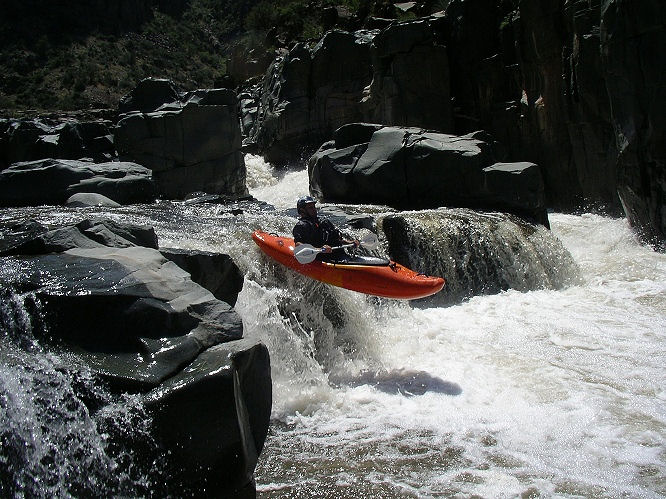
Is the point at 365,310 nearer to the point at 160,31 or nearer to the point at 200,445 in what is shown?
the point at 200,445

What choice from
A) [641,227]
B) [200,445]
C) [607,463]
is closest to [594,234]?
[641,227]

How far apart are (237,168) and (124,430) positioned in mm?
12725

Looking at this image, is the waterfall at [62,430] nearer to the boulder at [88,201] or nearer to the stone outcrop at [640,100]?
the boulder at [88,201]

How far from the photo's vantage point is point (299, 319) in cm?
680

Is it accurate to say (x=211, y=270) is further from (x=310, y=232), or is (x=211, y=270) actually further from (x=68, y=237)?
(x=310, y=232)

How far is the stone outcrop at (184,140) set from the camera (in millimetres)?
13922

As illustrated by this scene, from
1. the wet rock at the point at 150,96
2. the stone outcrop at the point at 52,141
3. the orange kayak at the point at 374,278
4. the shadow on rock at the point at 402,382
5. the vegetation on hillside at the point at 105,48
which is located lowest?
the shadow on rock at the point at 402,382

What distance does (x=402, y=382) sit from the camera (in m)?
5.69

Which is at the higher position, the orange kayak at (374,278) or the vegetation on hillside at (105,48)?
the vegetation on hillside at (105,48)

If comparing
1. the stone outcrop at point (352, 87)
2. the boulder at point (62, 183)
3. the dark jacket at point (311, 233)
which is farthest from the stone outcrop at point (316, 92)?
the dark jacket at point (311, 233)

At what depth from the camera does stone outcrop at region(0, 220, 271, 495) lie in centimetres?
315

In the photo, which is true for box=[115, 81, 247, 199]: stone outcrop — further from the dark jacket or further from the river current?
the dark jacket

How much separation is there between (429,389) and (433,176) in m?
6.09

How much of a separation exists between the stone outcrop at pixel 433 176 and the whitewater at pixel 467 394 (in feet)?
7.77
